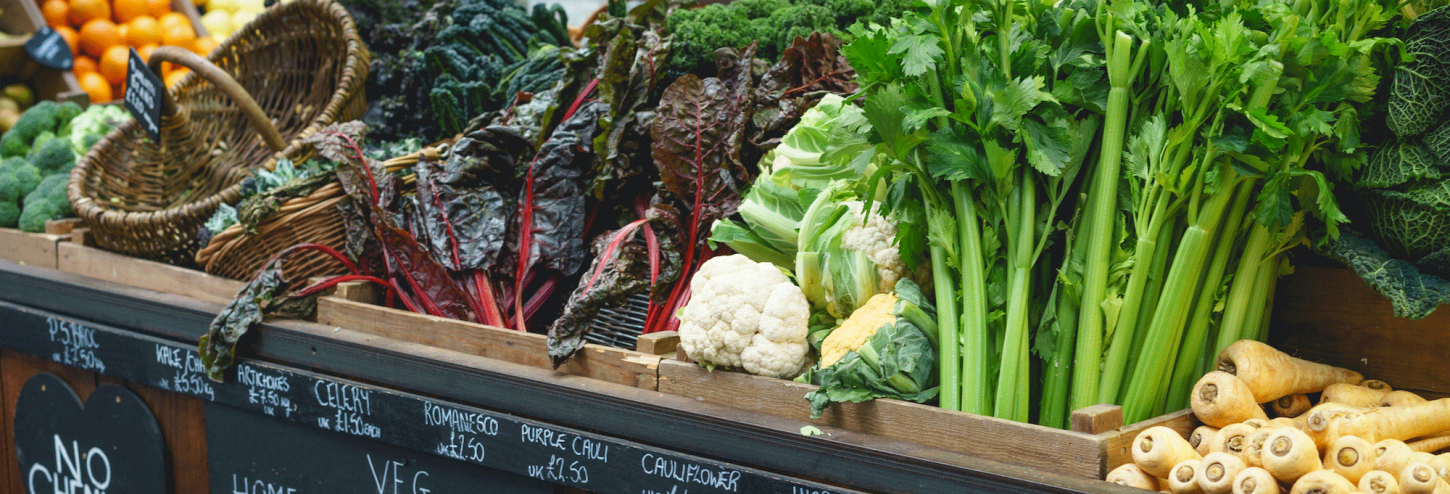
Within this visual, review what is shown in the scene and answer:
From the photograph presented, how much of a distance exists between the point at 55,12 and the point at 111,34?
0.38 meters

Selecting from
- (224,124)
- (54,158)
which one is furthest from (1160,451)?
(54,158)

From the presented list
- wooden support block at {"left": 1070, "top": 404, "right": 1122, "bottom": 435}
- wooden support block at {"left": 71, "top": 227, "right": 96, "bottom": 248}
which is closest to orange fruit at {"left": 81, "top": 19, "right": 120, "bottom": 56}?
wooden support block at {"left": 71, "top": 227, "right": 96, "bottom": 248}

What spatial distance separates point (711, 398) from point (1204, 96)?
0.99m

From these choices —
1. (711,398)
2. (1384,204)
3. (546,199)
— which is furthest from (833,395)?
(546,199)

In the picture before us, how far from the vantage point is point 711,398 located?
1.83 meters

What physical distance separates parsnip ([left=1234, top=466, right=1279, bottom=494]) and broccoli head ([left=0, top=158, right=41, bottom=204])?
427 centimetres

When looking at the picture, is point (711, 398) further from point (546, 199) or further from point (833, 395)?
point (546, 199)

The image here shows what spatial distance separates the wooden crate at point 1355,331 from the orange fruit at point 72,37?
5838 millimetres

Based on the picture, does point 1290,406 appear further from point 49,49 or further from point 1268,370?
point 49,49

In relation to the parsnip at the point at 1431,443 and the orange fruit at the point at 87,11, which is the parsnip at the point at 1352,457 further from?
the orange fruit at the point at 87,11

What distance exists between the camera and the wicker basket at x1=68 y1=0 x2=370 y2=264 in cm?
317

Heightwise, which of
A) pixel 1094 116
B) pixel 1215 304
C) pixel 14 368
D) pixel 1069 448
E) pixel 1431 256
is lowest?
pixel 14 368

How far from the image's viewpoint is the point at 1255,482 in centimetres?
123

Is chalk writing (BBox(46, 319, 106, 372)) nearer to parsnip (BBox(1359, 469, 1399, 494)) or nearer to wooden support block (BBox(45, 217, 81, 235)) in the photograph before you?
wooden support block (BBox(45, 217, 81, 235))
